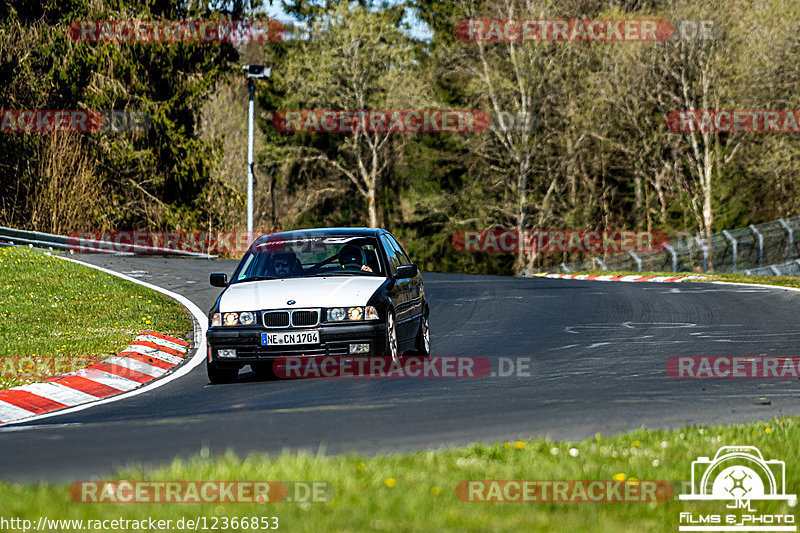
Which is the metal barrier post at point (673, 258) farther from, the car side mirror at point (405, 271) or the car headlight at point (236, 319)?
the car headlight at point (236, 319)

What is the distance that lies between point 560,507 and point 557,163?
50439mm

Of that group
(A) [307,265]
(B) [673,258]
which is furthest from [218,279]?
(B) [673,258]

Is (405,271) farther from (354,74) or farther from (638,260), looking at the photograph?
(354,74)

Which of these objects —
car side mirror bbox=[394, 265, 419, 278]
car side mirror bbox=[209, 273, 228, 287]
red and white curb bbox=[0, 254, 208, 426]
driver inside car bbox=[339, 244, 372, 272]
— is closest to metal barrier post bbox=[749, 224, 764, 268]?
red and white curb bbox=[0, 254, 208, 426]

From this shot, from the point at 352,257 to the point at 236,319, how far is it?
181cm

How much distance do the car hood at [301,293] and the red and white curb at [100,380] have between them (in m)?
1.51

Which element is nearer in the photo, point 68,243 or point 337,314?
point 337,314

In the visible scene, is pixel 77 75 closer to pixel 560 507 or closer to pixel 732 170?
pixel 732 170

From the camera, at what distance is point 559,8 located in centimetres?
5188

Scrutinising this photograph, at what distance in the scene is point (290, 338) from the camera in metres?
11.2

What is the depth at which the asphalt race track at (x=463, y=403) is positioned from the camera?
24.5 ft

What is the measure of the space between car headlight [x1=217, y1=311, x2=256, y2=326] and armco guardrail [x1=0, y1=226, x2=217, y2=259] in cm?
2468

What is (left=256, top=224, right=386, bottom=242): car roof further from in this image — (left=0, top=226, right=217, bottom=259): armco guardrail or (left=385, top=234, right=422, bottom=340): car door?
(left=0, top=226, right=217, bottom=259): armco guardrail

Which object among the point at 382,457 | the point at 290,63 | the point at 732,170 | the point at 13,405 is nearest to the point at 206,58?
the point at 290,63
